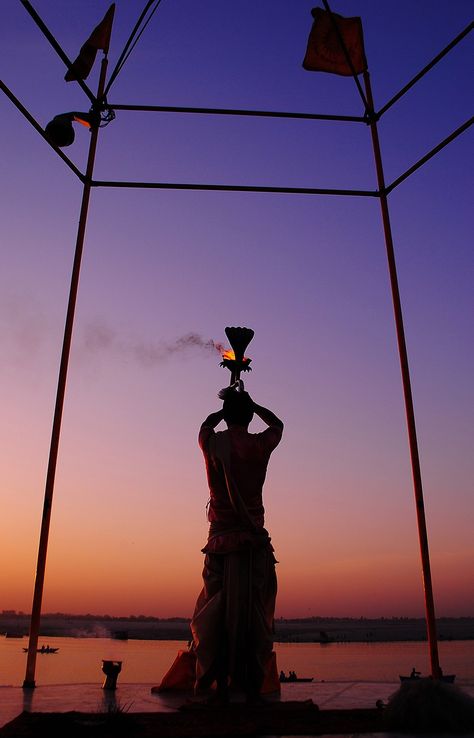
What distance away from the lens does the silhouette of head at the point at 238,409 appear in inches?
246

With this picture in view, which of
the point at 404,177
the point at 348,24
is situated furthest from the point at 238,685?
the point at 348,24

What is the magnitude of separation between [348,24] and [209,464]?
5.88 metres

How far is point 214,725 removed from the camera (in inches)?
160

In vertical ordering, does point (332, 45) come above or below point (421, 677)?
above

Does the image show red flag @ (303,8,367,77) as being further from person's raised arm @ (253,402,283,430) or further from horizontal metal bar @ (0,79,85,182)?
person's raised arm @ (253,402,283,430)

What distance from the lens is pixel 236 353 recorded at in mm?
6551

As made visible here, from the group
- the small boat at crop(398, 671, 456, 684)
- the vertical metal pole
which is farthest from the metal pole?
the vertical metal pole

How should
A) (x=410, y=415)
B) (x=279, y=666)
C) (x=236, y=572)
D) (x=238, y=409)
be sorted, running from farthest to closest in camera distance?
1. (x=279, y=666)
2. (x=410, y=415)
3. (x=238, y=409)
4. (x=236, y=572)

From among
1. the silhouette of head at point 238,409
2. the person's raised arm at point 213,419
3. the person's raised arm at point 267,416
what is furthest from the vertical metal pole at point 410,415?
the person's raised arm at point 213,419

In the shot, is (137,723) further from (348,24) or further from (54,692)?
(348,24)

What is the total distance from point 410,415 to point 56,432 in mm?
3490

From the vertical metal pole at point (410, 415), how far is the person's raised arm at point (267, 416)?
Answer: 1.44m

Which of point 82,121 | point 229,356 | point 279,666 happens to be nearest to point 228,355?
point 229,356

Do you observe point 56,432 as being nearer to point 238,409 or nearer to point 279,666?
point 238,409
